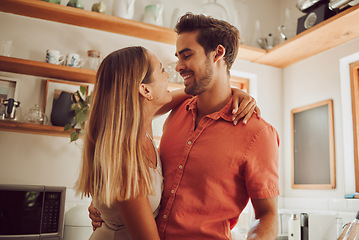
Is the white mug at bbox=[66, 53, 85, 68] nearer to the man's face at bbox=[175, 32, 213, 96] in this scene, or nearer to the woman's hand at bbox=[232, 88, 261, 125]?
the man's face at bbox=[175, 32, 213, 96]

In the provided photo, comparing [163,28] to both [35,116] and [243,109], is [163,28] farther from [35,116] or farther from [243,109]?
[243,109]

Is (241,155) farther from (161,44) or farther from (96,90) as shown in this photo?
(161,44)

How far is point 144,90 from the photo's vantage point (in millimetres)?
1303

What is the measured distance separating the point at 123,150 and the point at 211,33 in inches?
28.5

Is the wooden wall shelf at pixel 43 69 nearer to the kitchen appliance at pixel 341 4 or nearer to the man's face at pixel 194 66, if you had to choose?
the man's face at pixel 194 66

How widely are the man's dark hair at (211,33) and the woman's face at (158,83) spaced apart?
0.29 metres

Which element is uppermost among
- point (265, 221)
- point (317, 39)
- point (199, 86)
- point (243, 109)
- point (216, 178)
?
point (317, 39)

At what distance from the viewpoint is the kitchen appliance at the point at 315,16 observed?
2869 mm

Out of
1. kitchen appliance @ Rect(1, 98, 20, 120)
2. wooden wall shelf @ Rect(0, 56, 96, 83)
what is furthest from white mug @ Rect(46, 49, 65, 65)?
kitchen appliance @ Rect(1, 98, 20, 120)

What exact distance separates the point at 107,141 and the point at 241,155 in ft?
1.61

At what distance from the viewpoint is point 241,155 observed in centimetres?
134

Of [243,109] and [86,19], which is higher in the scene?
[86,19]

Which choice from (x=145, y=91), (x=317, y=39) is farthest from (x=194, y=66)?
(x=317, y=39)

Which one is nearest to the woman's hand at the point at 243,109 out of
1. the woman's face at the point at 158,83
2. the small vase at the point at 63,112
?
the woman's face at the point at 158,83
